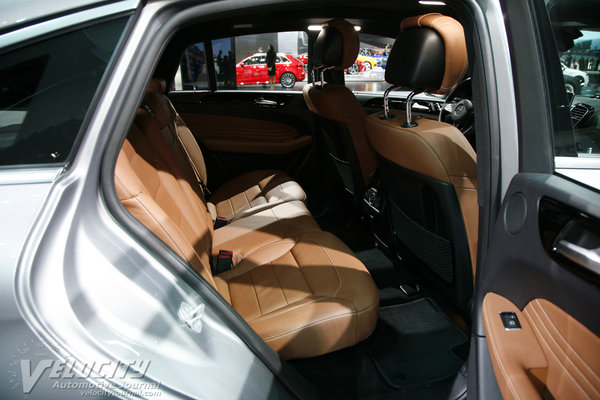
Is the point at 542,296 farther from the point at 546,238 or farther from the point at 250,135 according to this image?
the point at 250,135

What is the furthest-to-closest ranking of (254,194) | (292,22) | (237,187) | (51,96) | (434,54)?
(292,22), (237,187), (254,194), (434,54), (51,96)

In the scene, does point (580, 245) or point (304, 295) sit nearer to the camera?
point (580, 245)

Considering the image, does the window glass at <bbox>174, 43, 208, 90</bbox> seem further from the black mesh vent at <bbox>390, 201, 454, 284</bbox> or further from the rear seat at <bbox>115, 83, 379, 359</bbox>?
the black mesh vent at <bbox>390, 201, 454, 284</bbox>

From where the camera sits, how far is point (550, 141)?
37.0 inches

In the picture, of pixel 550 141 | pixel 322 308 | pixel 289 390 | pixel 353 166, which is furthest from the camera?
pixel 353 166

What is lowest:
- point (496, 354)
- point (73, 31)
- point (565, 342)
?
point (496, 354)

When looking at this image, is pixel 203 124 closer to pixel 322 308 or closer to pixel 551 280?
pixel 322 308

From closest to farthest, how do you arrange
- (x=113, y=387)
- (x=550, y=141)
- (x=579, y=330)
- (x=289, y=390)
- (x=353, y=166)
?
(x=579, y=330), (x=113, y=387), (x=550, y=141), (x=289, y=390), (x=353, y=166)

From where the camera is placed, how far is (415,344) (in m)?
1.56

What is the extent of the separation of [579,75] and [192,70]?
282 cm

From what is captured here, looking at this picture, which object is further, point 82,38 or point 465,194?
point 465,194

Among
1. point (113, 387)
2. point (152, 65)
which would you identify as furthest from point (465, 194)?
point (113, 387)

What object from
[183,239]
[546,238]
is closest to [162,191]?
[183,239]

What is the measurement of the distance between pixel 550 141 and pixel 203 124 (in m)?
2.51
